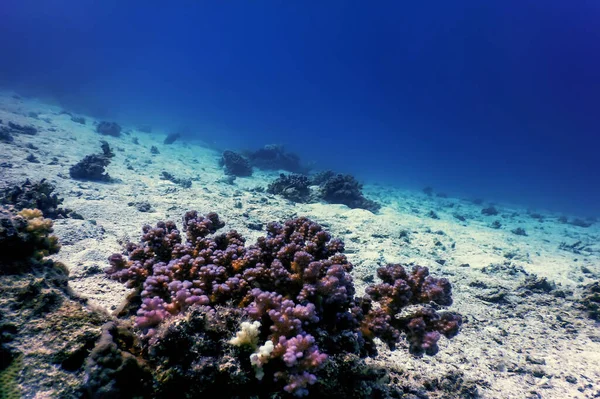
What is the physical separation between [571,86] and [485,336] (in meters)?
111

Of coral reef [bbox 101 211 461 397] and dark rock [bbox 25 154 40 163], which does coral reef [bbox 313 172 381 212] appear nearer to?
coral reef [bbox 101 211 461 397]

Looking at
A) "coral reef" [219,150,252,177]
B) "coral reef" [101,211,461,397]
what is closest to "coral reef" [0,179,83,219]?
"coral reef" [101,211,461,397]

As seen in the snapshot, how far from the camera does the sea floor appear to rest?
334 cm

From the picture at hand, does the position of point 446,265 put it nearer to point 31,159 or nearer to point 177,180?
point 177,180

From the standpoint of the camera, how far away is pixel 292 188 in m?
12.3

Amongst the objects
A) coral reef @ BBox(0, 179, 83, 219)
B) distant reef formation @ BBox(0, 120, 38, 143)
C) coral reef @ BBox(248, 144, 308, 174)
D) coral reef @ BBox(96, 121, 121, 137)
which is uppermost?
coral reef @ BBox(248, 144, 308, 174)

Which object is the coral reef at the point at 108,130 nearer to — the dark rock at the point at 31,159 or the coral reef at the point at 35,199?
the dark rock at the point at 31,159

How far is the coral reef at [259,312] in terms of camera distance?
1849mm

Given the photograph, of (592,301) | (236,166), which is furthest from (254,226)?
(236,166)

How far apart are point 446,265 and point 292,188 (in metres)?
7.19

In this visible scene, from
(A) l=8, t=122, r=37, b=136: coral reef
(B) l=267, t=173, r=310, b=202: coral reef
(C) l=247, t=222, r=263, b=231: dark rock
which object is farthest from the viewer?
(A) l=8, t=122, r=37, b=136: coral reef

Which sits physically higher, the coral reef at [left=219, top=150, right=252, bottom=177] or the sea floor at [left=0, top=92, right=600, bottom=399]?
the coral reef at [left=219, top=150, right=252, bottom=177]

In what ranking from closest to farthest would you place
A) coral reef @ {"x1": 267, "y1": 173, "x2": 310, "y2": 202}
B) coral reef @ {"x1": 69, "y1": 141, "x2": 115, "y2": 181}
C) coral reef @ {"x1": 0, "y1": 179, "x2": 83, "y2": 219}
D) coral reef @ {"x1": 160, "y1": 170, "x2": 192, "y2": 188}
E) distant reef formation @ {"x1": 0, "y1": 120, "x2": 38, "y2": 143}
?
coral reef @ {"x1": 0, "y1": 179, "x2": 83, "y2": 219} < coral reef @ {"x1": 69, "y1": 141, "x2": 115, "y2": 181} < coral reef @ {"x1": 160, "y1": 170, "x2": 192, "y2": 188} < coral reef @ {"x1": 267, "y1": 173, "x2": 310, "y2": 202} < distant reef formation @ {"x1": 0, "y1": 120, "x2": 38, "y2": 143}

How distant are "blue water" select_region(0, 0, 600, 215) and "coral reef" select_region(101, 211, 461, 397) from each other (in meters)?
36.2
